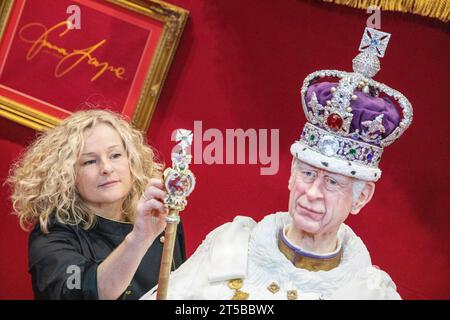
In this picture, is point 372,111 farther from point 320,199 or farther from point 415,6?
point 415,6

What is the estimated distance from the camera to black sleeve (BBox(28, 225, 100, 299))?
2.16 m

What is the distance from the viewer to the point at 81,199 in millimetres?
2365

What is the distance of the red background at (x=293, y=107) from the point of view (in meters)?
2.64

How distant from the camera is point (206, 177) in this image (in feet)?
8.76

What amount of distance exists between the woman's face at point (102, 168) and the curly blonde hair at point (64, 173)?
2 centimetres

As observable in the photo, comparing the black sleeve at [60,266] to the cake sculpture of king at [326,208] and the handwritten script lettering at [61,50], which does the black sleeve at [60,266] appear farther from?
the handwritten script lettering at [61,50]

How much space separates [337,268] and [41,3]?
4.13 feet

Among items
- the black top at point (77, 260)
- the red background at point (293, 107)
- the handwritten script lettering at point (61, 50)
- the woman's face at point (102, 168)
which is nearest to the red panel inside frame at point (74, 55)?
the handwritten script lettering at point (61, 50)

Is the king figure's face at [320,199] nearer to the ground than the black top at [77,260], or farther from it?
farther from it

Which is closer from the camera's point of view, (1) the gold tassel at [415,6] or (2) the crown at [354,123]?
(2) the crown at [354,123]

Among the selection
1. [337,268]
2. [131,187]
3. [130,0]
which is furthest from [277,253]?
[130,0]

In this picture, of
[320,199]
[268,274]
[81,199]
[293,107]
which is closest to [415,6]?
[293,107]

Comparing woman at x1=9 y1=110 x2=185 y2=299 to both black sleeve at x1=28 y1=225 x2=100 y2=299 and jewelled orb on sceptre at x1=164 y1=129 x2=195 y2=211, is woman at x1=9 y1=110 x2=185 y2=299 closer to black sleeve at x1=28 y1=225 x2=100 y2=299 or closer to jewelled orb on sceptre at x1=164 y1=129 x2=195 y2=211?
black sleeve at x1=28 y1=225 x2=100 y2=299
